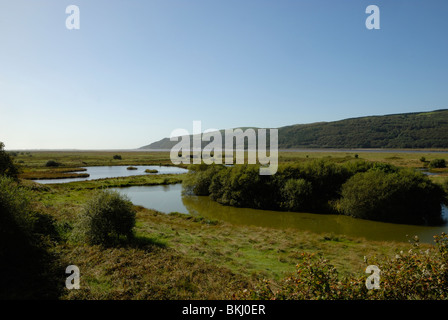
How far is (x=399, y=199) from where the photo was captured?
26766 millimetres

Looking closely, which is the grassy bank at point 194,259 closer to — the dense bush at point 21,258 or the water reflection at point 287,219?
the dense bush at point 21,258

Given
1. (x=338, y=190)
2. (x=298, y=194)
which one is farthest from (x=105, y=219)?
(x=338, y=190)

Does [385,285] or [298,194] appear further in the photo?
[298,194]

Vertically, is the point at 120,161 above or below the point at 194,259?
above

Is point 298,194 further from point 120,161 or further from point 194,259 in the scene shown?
point 120,161

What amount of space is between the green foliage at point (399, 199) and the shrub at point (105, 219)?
82.4ft

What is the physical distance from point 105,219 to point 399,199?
2940cm

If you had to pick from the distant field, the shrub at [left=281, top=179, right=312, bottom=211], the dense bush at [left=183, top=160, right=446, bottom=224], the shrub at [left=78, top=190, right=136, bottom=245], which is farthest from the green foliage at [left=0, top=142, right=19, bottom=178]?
the shrub at [left=281, top=179, right=312, bottom=211]

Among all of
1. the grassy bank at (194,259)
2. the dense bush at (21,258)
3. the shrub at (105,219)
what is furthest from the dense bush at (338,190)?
the dense bush at (21,258)

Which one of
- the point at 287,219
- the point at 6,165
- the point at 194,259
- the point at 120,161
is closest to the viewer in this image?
the point at 194,259

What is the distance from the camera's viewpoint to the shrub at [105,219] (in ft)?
46.3

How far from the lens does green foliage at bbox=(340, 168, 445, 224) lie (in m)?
26.7
